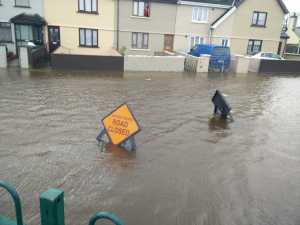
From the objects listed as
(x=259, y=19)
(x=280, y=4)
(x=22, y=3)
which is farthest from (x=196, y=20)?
(x=22, y=3)

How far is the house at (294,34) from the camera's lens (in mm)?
45466

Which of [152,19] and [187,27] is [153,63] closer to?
[152,19]

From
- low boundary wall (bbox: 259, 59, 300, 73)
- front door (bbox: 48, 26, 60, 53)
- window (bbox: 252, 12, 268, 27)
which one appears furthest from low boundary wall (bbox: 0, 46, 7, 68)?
window (bbox: 252, 12, 268, 27)

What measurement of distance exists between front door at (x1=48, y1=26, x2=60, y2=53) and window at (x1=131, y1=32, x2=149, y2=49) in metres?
6.41

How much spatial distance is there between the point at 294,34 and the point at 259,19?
80.2 feet

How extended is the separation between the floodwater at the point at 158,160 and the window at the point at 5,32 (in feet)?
A: 37.5

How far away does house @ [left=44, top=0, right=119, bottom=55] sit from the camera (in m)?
22.2

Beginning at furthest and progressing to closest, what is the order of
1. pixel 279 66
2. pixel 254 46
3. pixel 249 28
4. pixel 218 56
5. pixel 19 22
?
pixel 254 46
pixel 249 28
pixel 279 66
pixel 218 56
pixel 19 22

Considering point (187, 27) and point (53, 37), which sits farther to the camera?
point (187, 27)

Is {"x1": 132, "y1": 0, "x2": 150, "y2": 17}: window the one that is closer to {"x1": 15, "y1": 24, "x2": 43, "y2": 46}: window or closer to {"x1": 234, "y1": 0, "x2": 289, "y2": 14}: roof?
{"x1": 15, "y1": 24, "x2": 43, "y2": 46}: window

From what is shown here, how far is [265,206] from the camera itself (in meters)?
4.77

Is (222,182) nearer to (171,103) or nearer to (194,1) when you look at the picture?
(171,103)

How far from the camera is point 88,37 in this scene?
77.8ft

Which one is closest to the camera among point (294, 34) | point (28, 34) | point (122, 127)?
point (122, 127)
